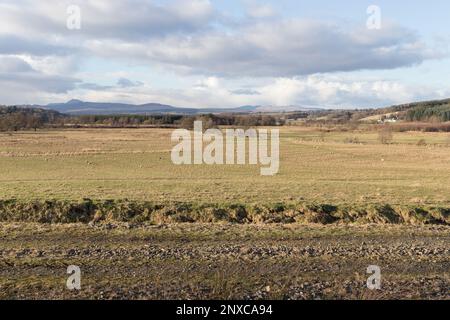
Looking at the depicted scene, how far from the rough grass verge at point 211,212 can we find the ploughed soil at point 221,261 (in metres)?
4.36

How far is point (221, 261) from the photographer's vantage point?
31.7ft

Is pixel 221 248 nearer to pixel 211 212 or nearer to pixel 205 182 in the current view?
pixel 211 212

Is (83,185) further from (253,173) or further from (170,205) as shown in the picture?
(253,173)

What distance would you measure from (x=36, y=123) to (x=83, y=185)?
137m

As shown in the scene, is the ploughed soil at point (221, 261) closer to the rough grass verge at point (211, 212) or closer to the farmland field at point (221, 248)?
the farmland field at point (221, 248)

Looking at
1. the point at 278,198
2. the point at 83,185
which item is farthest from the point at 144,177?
the point at 278,198

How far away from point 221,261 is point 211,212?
8.87 m

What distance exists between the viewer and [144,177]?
114ft

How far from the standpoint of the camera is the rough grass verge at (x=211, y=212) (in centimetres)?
1789

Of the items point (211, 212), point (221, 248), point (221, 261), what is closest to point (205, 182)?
point (211, 212)

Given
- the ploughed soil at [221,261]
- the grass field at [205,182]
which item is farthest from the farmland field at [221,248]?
the grass field at [205,182]

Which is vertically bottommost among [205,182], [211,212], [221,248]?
[205,182]

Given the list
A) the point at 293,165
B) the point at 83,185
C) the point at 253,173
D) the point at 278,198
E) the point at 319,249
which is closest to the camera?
the point at 319,249
